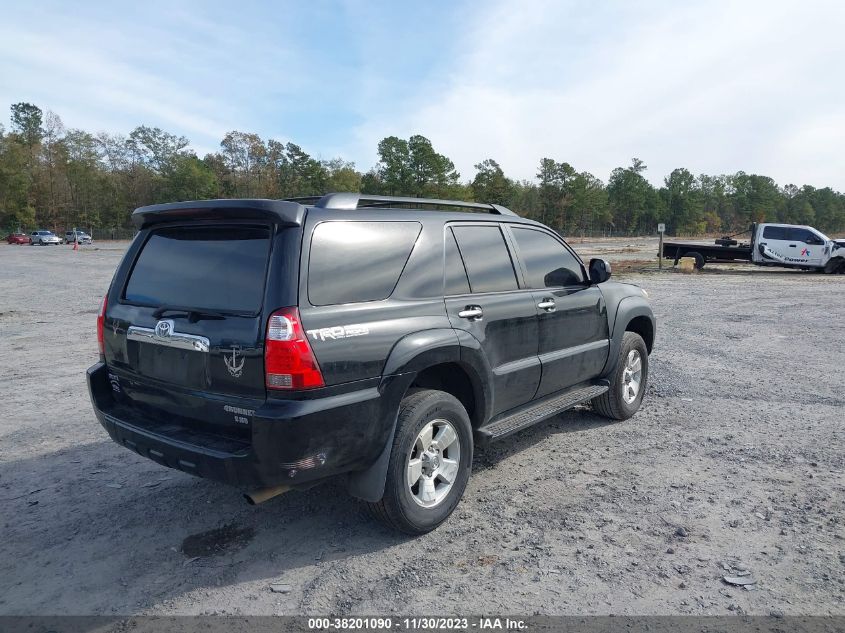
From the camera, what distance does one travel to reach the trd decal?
2896mm

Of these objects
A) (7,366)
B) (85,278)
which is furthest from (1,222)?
(7,366)

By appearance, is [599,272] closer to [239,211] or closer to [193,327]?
[239,211]

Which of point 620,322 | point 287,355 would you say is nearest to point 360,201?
point 287,355

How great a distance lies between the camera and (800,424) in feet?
17.5

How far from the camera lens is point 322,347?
9.52ft

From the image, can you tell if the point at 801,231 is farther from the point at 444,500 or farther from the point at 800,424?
the point at 444,500

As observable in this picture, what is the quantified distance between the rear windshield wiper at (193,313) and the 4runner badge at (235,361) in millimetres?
195

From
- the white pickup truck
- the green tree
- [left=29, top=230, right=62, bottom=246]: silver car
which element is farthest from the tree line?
the white pickup truck

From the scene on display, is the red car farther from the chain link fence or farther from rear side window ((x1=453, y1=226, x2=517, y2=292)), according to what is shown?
rear side window ((x1=453, y1=226, x2=517, y2=292))

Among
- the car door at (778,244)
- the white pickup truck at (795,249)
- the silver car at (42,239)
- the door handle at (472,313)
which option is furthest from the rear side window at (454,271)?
the silver car at (42,239)

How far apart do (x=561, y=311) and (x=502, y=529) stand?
180cm

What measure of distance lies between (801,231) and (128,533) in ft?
90.9

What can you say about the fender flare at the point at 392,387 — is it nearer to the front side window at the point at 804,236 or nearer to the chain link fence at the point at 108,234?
the front side window at the point at 804,236

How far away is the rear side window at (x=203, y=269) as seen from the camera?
3.04 metres
